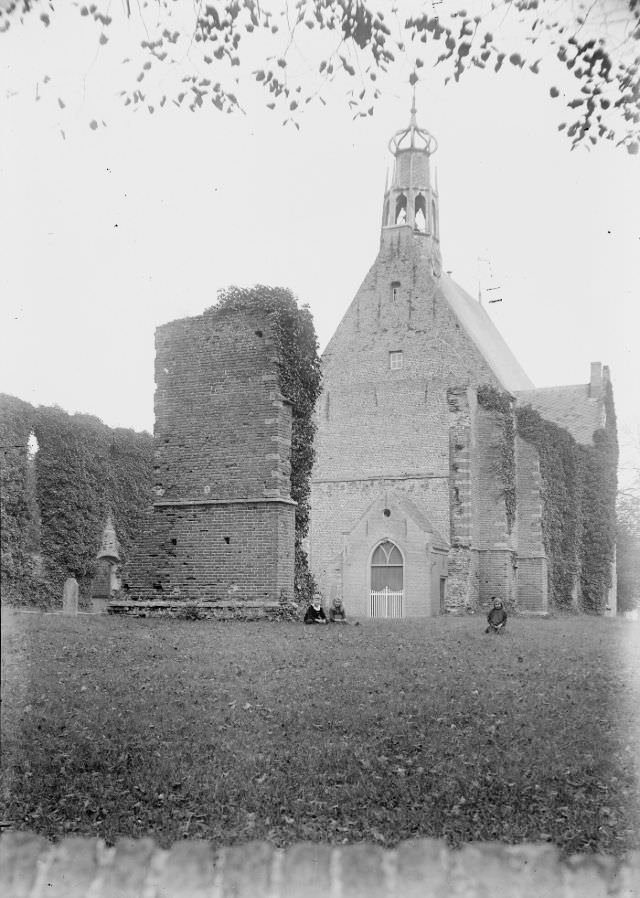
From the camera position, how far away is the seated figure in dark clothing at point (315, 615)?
10562 mm

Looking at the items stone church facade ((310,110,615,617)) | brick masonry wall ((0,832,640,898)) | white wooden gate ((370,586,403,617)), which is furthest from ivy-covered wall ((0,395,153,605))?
white wooden gate ((370,586,403,617))

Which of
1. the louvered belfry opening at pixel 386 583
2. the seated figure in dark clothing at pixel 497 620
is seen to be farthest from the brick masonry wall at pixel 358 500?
the seated figure in dark clothing at pixel 497 620

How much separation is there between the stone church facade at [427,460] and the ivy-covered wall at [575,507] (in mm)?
492

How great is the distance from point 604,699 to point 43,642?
453cm

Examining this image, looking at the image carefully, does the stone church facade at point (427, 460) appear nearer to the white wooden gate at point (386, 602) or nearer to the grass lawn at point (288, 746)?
the white wooden gate at point (386, 602)

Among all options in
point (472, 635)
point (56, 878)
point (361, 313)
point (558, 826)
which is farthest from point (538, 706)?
point (361, 313)

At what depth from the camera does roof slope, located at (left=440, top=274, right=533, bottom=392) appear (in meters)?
28.8

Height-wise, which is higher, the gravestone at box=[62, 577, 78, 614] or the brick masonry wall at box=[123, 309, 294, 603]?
the brick masonry wall at box=[123, 309, 294, 603]

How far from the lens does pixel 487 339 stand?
99.6ft

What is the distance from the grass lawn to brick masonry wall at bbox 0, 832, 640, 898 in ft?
0.32

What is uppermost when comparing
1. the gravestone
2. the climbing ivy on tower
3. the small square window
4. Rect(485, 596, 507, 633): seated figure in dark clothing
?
the small square window

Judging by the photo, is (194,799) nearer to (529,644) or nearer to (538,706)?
(538,706)

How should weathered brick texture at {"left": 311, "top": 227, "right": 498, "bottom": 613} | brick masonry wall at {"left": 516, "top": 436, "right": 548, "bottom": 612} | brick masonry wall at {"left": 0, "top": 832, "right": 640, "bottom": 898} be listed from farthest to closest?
weathered brick texture at {"left": 311, "top": 227, "right": 498, "bottom": 613} < brick masonry wall at {"left": 516, "top": 436, "right": 548, "bottom": 612} < brick masonry wall at {"left": 0, "top": 832, "right": 640, "bottom": 898}

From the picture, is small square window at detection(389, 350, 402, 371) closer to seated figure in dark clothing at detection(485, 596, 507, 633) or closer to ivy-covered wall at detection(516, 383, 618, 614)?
ivy-covered wall at detection(516, 383, 618, 614)
